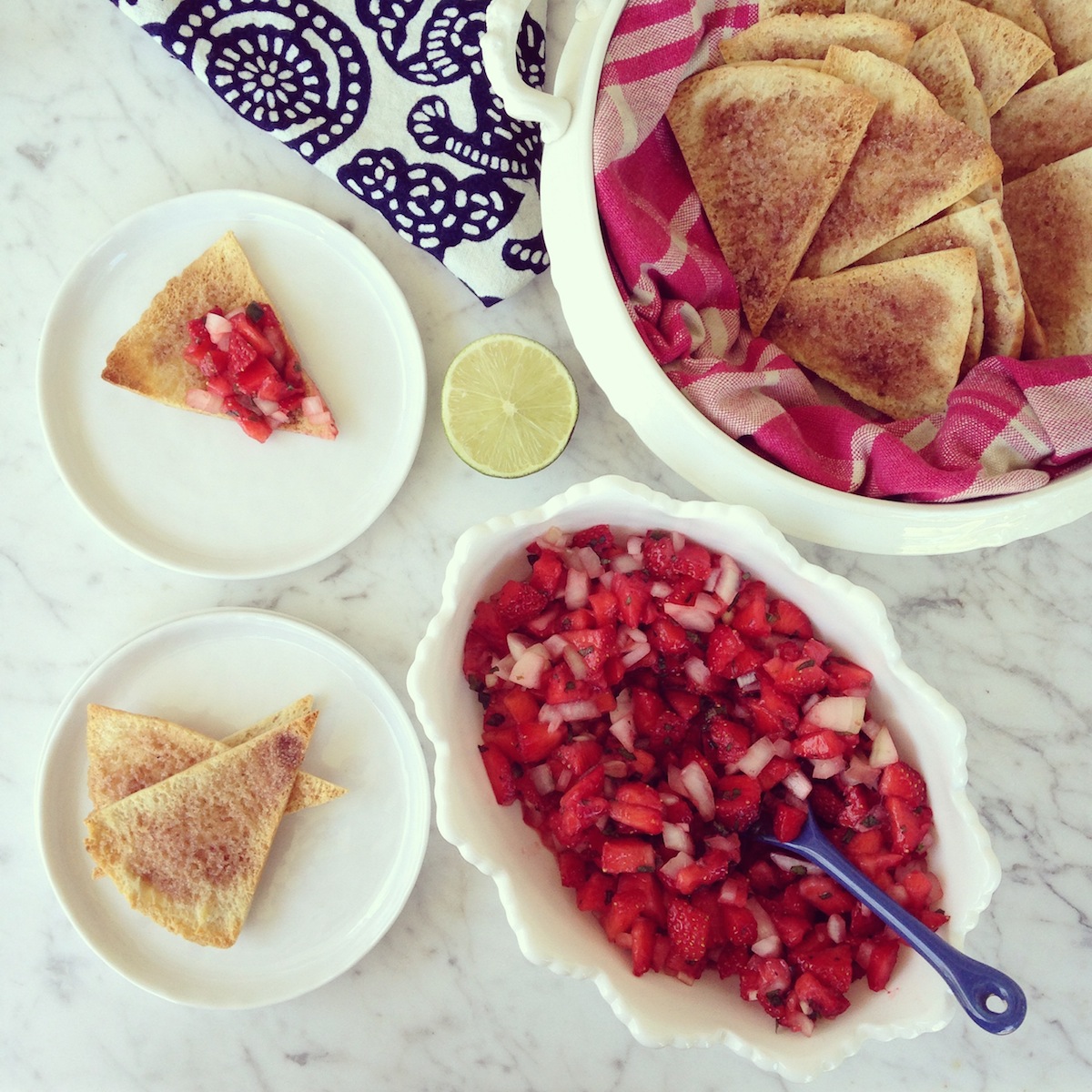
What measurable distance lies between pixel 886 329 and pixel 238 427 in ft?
3.22

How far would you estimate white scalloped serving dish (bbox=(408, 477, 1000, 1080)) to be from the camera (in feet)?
3.52

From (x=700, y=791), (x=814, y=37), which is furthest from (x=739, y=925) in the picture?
(x=814, y=37)

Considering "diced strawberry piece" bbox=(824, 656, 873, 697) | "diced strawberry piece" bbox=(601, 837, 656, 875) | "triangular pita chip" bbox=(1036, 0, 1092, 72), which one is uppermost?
"triangular pita chip" bbox=(1036, 0, 1092, 72)

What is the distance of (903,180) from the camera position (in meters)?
1.15

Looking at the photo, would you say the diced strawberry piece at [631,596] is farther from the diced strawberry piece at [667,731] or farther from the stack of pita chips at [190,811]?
the stack of pita chips at [190,811]

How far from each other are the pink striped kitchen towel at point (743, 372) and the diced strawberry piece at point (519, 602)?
32 cm

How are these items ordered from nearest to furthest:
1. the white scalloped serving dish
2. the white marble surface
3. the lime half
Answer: the white scalloped serving dish → the lime half → the white marble surface

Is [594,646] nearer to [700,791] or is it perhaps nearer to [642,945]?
[700,791]

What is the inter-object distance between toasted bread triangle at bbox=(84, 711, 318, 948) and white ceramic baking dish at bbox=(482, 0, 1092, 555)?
2.48 feet

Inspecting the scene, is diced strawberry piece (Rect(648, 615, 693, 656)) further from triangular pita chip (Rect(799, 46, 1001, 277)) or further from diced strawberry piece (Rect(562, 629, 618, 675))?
triangular pita chip (Rect(799, 46, 1001, 277))

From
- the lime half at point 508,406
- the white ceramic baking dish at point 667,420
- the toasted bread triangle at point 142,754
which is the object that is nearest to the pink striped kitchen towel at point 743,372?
the white ceramic baking dish at point 667,420

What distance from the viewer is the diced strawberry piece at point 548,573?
1.18 metres

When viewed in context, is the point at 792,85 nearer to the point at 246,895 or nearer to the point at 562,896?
the point at 562,896

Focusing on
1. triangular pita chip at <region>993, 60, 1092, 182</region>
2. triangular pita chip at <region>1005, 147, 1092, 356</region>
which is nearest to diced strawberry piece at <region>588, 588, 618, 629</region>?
triangular pita chip at <region>1005, 147, 1092, 356</region>
